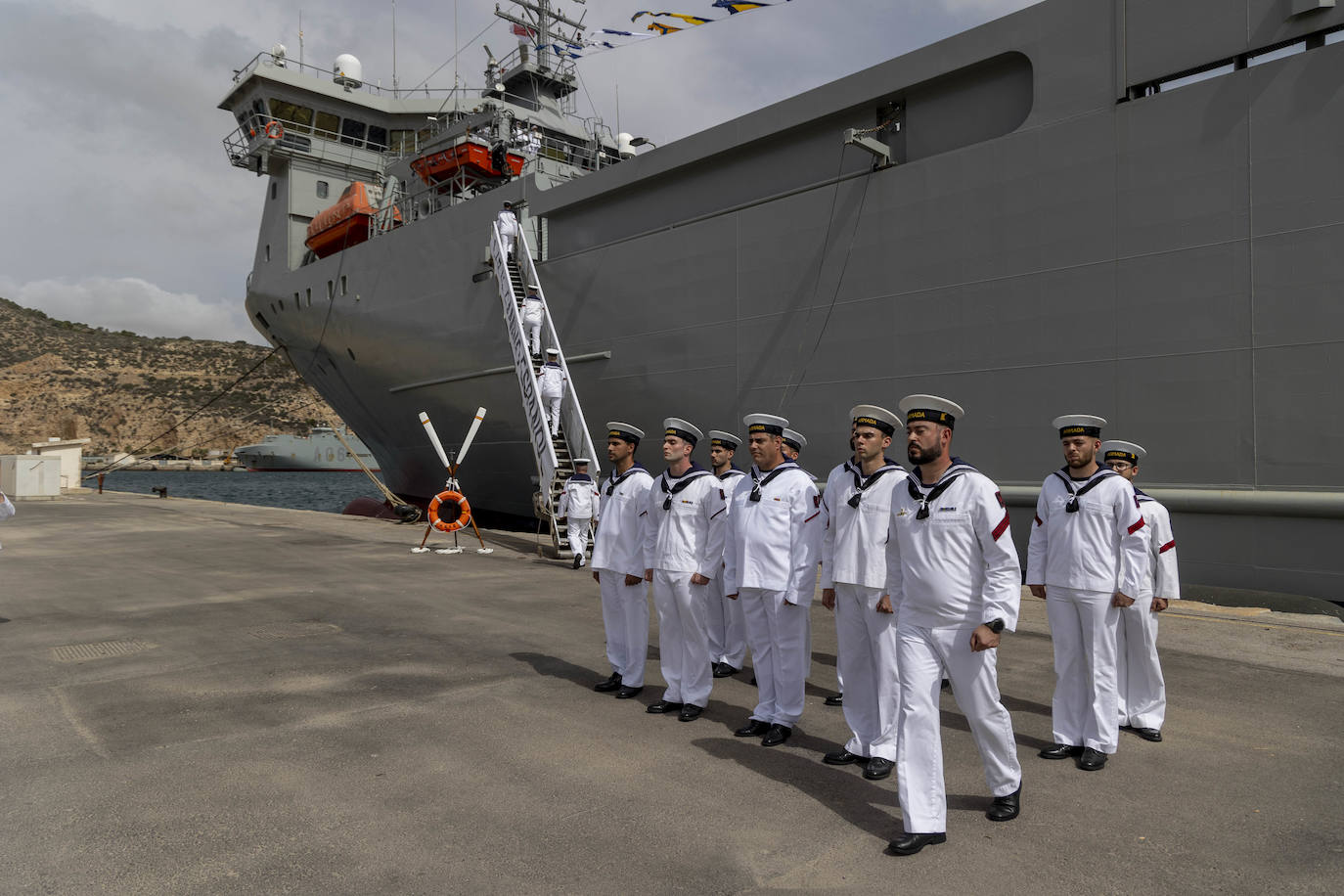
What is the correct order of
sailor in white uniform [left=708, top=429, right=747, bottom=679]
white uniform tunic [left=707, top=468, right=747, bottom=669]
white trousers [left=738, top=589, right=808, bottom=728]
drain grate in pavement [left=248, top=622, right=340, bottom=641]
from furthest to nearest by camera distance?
drain grate in pavement [left=248, top=622, right=340, bottom=641], white uniform tunic [left=707, top=468, right=747, bottom=669], sailor in white uniform [left=708, top=429, right=747, bottom=679], white trousers [left=738, top=589, right=808, bottom=728]

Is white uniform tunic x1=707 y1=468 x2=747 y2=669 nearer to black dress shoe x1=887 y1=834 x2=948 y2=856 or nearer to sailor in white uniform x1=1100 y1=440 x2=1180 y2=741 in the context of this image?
sailor in white uniform x1=1100 y1=440 x2=1180 y2=741

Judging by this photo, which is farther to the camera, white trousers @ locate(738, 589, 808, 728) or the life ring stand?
the life ring stand

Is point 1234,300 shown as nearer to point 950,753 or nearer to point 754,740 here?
point 950,753

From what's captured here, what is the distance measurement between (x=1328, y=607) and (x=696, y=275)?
8006mm

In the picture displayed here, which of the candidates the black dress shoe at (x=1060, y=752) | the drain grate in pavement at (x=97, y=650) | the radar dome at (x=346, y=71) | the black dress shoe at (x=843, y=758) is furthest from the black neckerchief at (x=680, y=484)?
the radar dome at (x=346, y=71)

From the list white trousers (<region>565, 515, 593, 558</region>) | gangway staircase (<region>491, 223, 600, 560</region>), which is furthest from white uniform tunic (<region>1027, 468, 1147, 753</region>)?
gangway staircase (<region>491, 223, 600, 560</region>)

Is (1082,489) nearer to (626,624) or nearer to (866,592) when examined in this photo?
(866,592)

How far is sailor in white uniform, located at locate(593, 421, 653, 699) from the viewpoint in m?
4.99

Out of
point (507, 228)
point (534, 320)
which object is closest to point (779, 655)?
point (534, 320)

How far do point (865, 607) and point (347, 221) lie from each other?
17516mm

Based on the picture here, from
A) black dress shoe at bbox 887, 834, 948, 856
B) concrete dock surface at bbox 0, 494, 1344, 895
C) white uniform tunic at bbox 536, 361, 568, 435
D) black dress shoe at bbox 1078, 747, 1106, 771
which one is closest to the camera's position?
concrete dock surface at bbox 0, 494, 1344, 895

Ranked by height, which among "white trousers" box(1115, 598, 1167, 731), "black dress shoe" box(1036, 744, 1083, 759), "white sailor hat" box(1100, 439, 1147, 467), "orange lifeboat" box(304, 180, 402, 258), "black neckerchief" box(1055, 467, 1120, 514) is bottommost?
"black dress shoe" box(1036, 744, 1083, 759)

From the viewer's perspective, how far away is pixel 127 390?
8394 cm

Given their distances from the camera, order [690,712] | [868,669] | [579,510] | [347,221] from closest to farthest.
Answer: [868,669] → [690,712] → [579,510] → [347,221]
